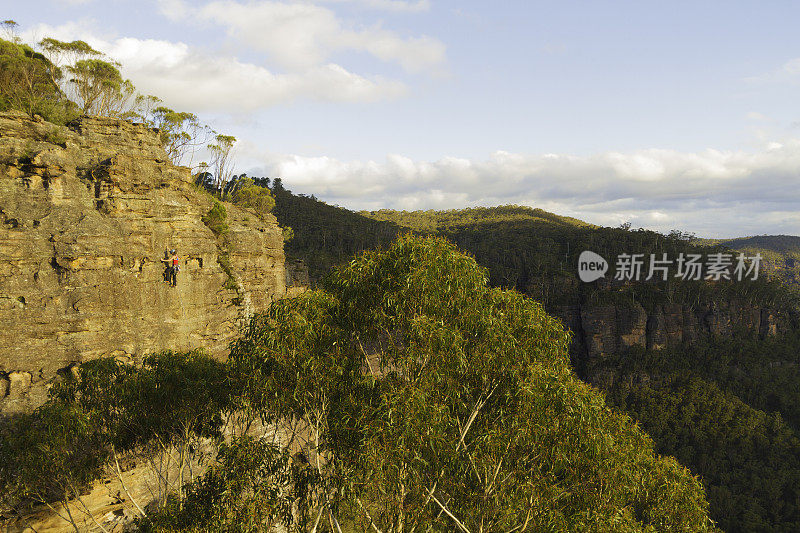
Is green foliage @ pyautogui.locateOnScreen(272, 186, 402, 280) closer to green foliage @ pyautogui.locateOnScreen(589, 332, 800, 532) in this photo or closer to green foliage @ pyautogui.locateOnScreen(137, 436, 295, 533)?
green foliage @ pyautogui.locateOnScreen(137, 436, 295, 533)

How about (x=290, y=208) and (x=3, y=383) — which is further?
(x=290, y=208)

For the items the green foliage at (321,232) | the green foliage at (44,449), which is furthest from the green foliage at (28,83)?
the green foliage at (321,232)

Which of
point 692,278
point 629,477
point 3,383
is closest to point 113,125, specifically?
point 3,383

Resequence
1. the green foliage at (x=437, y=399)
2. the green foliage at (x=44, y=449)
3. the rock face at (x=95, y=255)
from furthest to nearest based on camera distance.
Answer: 1. the rock face at (x=95, y=255)
2. the green foliage at (x=44, y=449)
3. the green foliage at (x=437, y=399)

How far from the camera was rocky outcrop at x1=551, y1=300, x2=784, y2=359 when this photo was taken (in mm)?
75062

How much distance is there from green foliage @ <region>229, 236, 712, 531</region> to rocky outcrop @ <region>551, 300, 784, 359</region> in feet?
225

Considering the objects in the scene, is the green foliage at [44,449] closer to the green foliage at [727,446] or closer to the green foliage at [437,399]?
the green foliage at [437,399]

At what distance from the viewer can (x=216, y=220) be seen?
2661cm

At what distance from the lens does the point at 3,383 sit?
1535cm

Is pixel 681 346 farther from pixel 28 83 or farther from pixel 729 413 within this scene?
pixel 28 83

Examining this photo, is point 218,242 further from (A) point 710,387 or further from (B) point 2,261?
(A) point 710,387

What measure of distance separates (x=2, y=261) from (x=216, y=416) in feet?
38.4

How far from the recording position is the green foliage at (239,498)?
8562 millimetres

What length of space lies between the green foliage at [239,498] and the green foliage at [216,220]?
1958cm
